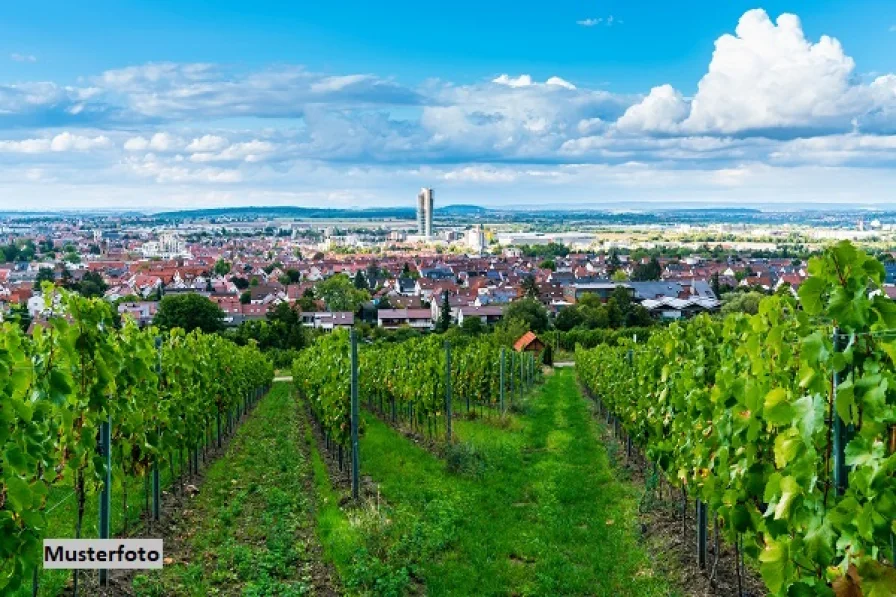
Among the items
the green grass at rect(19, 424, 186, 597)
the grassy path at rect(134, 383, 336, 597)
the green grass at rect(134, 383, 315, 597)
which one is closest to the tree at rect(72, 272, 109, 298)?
the green grass at rect(134, 383, 315, 597)

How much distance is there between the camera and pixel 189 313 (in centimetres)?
6247

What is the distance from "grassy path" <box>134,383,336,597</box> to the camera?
27.0 feet

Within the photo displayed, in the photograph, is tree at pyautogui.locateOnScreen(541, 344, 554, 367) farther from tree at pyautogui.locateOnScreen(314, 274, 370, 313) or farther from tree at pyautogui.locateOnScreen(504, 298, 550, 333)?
tree at pyautogui.locateOnScreen(314, 274, 370, 313)

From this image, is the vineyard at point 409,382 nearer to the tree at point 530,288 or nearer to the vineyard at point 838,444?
the vineyard at point 838,444

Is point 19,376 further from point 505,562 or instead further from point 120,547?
point 505,562

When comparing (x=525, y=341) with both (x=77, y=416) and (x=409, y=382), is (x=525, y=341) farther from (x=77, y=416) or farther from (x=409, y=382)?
(x=77, y=416)

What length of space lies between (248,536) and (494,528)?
308cm

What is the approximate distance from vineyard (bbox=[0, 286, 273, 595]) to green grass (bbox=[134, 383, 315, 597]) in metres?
0.81

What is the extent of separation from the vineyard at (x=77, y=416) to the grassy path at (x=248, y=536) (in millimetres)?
815

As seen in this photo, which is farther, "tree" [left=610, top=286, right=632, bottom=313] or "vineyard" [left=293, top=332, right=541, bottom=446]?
"tree" [left=610, top=286, right=632, bottom=313]

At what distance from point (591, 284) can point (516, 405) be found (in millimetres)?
90874

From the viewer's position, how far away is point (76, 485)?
7.41 metres

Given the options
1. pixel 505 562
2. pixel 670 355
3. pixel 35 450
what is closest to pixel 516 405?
pixel 670 355

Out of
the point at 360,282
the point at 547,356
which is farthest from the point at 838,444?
the point at 360,282
